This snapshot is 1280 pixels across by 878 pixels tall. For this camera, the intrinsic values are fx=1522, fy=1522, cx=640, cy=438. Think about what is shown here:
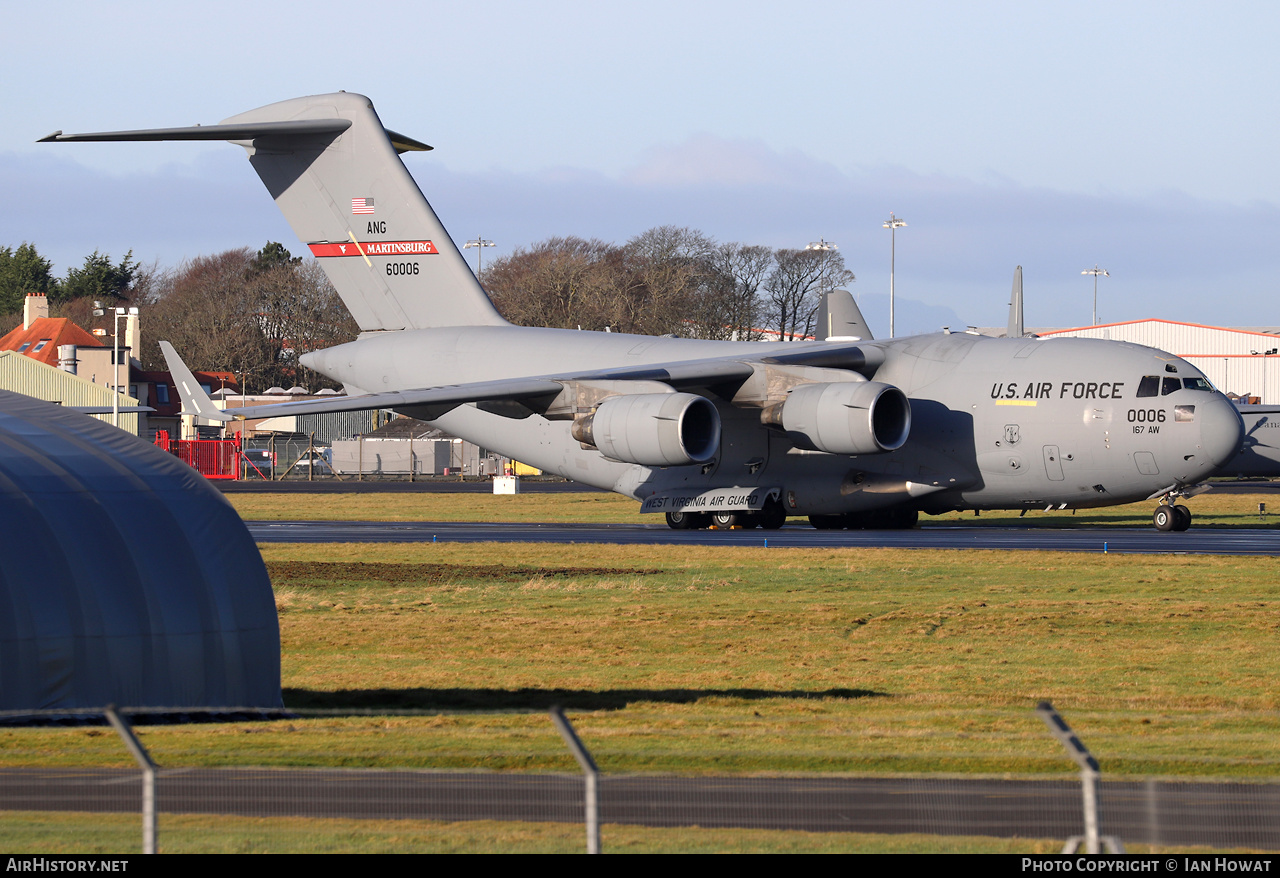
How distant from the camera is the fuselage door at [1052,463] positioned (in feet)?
100.0

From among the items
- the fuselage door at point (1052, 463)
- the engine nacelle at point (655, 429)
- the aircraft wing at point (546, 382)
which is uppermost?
the aircraft wing at point (546, 382)

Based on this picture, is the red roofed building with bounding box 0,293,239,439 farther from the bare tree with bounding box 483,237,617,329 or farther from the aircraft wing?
the aircraft wing

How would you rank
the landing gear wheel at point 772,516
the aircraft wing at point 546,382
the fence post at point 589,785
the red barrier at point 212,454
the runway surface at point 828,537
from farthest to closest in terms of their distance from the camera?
1. the red barrier at point 212,454
2. the landing gear wheel at point 772,516
3. the aircraft wing at point 546,382
4. the runway surface at point 828,537
5. the fence post at point 589,785

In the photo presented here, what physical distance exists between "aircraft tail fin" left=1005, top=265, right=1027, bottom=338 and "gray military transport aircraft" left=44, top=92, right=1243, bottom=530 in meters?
0.11

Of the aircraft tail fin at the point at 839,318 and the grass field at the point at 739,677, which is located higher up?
the aircraft tail fin at the point at 839,318

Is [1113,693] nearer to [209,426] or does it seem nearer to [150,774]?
[150,774]

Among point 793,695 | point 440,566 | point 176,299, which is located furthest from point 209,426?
point 793,695

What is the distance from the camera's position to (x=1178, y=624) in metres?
18.8

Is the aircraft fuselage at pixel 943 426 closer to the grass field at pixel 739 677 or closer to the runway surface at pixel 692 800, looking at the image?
the grass field at pixel 739 677

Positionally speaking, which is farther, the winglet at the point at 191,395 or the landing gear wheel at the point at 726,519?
the landing gear wheel at the point at 726,519

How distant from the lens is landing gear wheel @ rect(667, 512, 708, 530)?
34844 millimetres

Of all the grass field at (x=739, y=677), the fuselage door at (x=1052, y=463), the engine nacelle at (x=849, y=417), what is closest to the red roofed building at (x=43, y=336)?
the engine nacelle at (x=849, y=417)

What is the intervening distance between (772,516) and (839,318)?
11.9 metres

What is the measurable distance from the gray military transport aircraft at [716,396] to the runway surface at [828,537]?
0.74 meters
